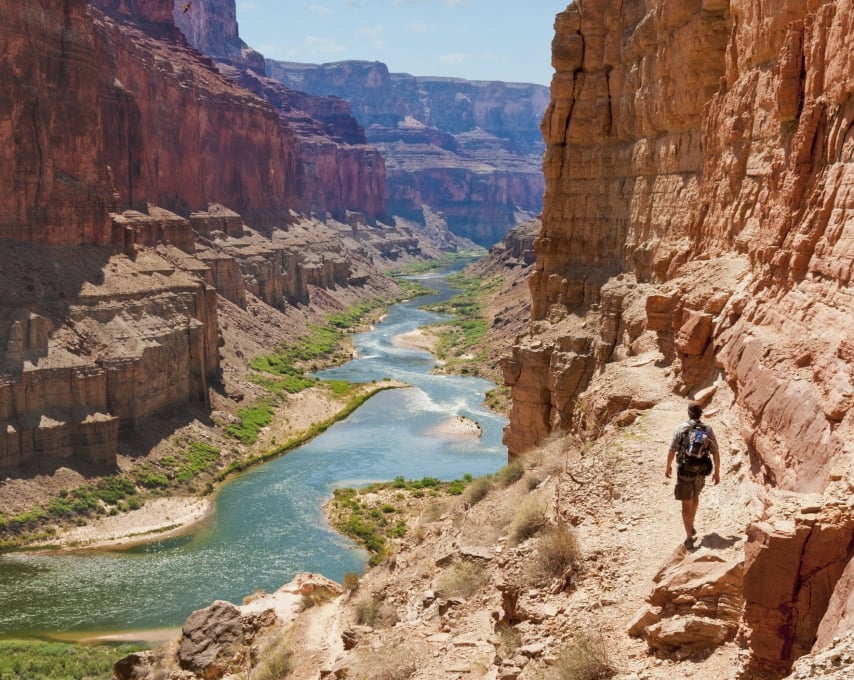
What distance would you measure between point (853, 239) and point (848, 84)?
9.63 ft

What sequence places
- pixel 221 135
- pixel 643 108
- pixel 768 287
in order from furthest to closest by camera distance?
pixel 221 135 < pixel 643 108 < pixel 768 287

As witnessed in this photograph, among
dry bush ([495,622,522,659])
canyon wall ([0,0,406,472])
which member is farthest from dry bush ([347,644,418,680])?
canyon wall ([0,0,406,472])

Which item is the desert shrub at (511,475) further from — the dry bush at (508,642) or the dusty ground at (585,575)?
the dry bush at (508,642)

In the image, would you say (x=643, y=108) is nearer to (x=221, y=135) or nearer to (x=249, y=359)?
(x=249, y=359)

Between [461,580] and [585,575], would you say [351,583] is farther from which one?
[585,575]

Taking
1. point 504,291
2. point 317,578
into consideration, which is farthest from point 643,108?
point 504,291

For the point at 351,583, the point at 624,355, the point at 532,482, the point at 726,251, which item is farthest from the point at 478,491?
the point at 726,251

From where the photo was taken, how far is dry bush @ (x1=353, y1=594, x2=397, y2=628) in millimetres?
17781

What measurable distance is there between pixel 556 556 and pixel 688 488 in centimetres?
253

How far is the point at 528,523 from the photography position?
16750 mm

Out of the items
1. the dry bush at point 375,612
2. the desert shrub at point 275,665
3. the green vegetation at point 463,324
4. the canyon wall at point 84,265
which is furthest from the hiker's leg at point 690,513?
the green vegetation at point 463,324

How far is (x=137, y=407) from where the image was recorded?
179 feet

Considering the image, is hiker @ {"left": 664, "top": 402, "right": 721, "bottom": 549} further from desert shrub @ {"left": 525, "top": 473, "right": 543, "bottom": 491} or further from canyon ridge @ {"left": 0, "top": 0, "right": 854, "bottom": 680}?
desert shrub @ {"left": 525, "top": 473, "right": 543, "bottom": 491}

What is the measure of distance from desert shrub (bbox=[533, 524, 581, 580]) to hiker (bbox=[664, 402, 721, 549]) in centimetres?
182
